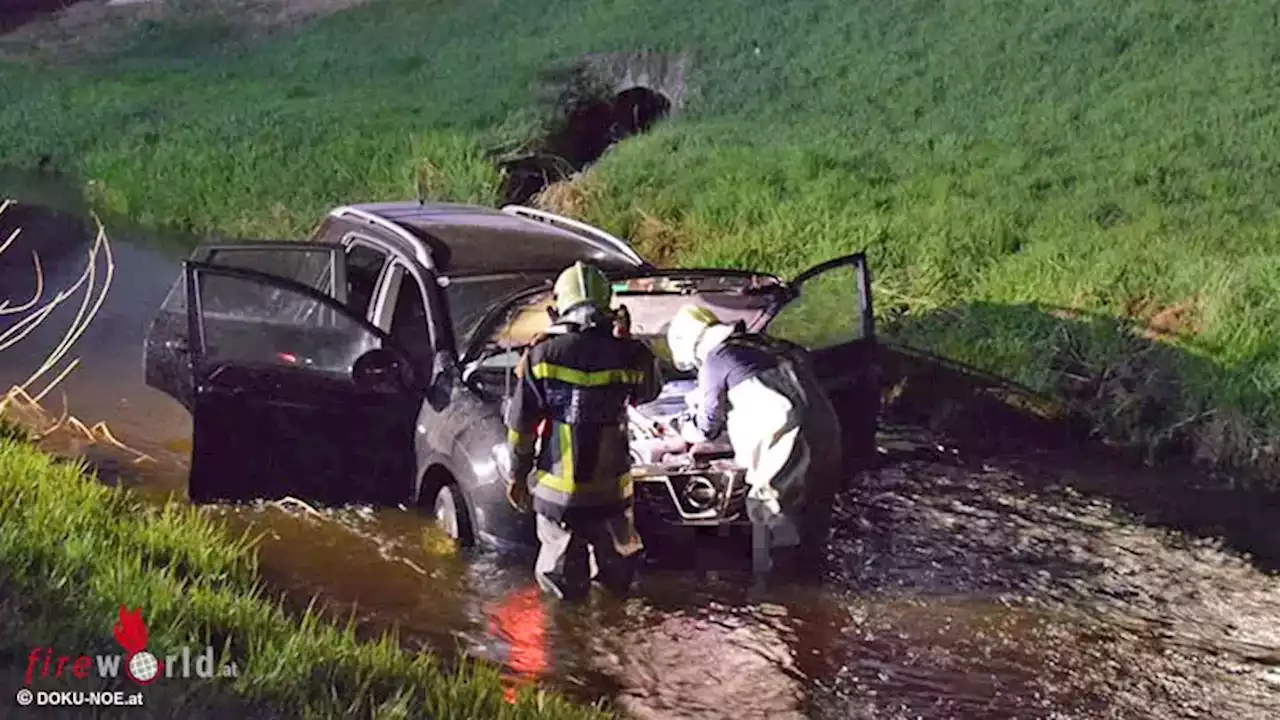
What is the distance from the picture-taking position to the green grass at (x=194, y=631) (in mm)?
4855

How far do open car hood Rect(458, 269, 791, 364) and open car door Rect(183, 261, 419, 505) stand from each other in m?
0.47

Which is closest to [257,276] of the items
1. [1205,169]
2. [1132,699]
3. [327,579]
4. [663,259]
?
[327,579]

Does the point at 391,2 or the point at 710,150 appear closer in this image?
the point at 710,150

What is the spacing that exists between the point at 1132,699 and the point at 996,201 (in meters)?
8.18

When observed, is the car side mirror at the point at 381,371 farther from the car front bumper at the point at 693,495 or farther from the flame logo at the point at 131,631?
the flame logo at the point at 131,631

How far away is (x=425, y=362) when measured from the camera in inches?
323

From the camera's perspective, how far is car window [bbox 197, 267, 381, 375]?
7.84 metres

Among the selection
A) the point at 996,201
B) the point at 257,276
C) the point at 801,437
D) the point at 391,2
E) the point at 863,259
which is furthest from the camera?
the point at 391,2

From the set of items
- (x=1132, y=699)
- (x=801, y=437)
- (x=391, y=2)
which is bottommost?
(x=1132, y=699)

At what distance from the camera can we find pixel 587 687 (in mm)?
6516

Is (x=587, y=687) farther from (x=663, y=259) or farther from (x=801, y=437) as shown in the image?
(x=663, y=259)

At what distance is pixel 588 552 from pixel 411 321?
2.09 meters

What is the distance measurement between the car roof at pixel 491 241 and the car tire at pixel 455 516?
3.98ft

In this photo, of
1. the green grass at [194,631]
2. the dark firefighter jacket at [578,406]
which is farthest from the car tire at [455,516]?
the green grass at [194,631]
